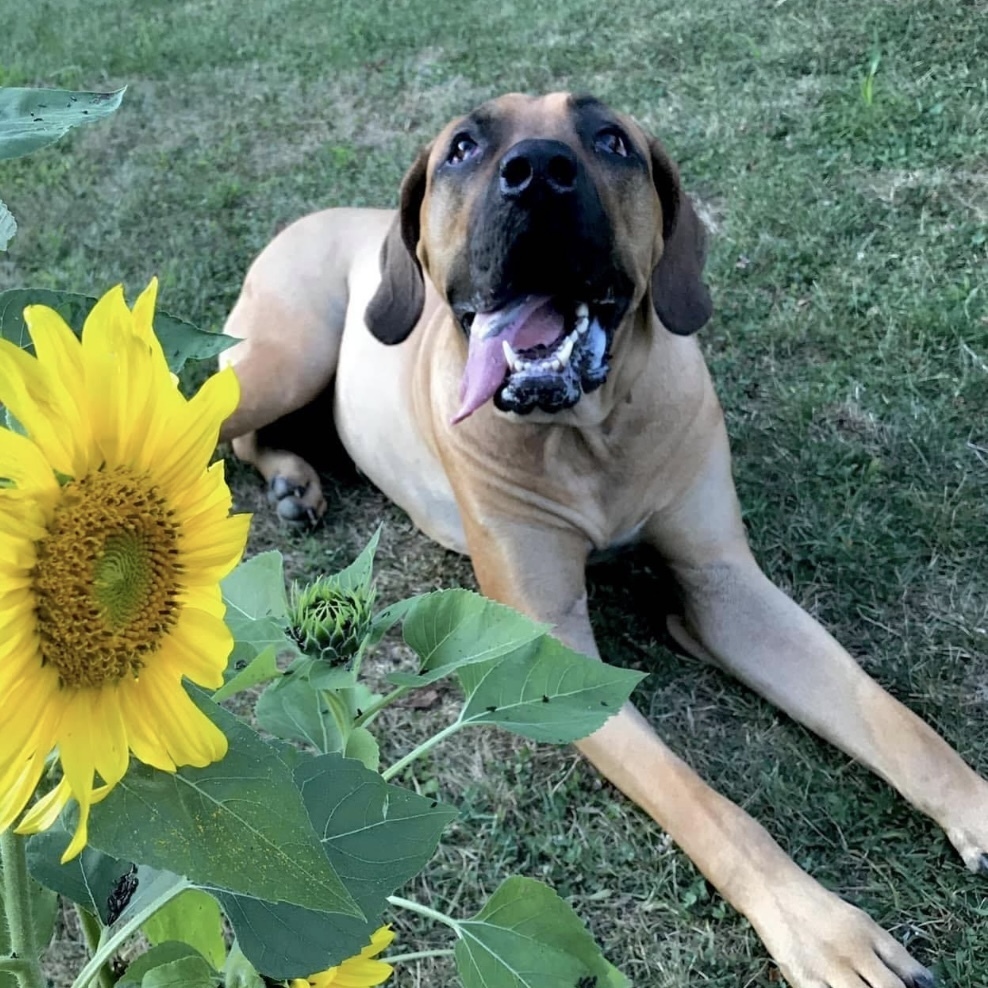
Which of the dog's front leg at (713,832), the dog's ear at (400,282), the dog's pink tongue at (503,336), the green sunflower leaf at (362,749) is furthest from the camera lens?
the dog's ear at (400,282)

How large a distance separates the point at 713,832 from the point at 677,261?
1233 millimetres

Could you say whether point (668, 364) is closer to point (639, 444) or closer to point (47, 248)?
point (639, 444)

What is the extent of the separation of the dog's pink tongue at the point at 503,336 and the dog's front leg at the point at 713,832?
13.2 inches

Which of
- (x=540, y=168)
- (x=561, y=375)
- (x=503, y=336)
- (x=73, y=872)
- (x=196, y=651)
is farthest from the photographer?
(x=503, y=336)

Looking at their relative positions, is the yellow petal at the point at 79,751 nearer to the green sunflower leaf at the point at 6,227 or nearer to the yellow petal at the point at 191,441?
the yellow petal at the point at 191,441

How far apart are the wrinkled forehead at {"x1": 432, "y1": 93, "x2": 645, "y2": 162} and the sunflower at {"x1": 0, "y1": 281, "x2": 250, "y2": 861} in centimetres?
180

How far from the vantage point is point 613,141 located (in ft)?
7.55

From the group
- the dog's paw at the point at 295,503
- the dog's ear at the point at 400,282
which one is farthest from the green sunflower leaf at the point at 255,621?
the dog's paw at the point at 295,503

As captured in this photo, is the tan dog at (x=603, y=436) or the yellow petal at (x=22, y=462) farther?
the tan dog at (x=603, y=436)

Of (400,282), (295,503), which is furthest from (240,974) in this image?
(295,503)

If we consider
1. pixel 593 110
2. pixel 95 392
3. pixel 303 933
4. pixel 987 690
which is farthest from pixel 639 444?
pixel 95 392

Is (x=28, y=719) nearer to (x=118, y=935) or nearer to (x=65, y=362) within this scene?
(x=65, y=362)

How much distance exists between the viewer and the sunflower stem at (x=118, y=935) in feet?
2.63

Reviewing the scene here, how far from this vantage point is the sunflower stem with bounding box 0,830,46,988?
70cm
